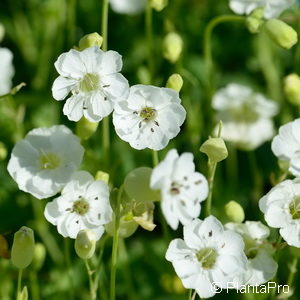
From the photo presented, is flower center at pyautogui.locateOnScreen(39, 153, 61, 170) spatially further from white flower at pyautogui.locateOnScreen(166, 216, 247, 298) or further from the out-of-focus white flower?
the out-of-focus white flower

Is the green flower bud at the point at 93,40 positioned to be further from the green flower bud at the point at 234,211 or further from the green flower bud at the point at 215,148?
the green flower bud at the point at 234,211

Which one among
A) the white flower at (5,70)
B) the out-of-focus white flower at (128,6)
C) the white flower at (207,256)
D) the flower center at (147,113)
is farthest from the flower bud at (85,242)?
the out-of-focus white flower at (128,6)

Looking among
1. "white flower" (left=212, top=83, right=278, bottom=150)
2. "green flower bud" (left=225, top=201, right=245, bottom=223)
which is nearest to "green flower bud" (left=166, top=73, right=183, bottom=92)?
"green flower bud" (left=225, top=201, right=245, bottom=223)

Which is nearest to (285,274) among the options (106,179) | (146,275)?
(146,275)

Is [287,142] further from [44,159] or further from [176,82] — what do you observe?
[44,159]

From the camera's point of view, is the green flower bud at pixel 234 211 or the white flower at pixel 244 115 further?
the white flower at pixel 244 115
